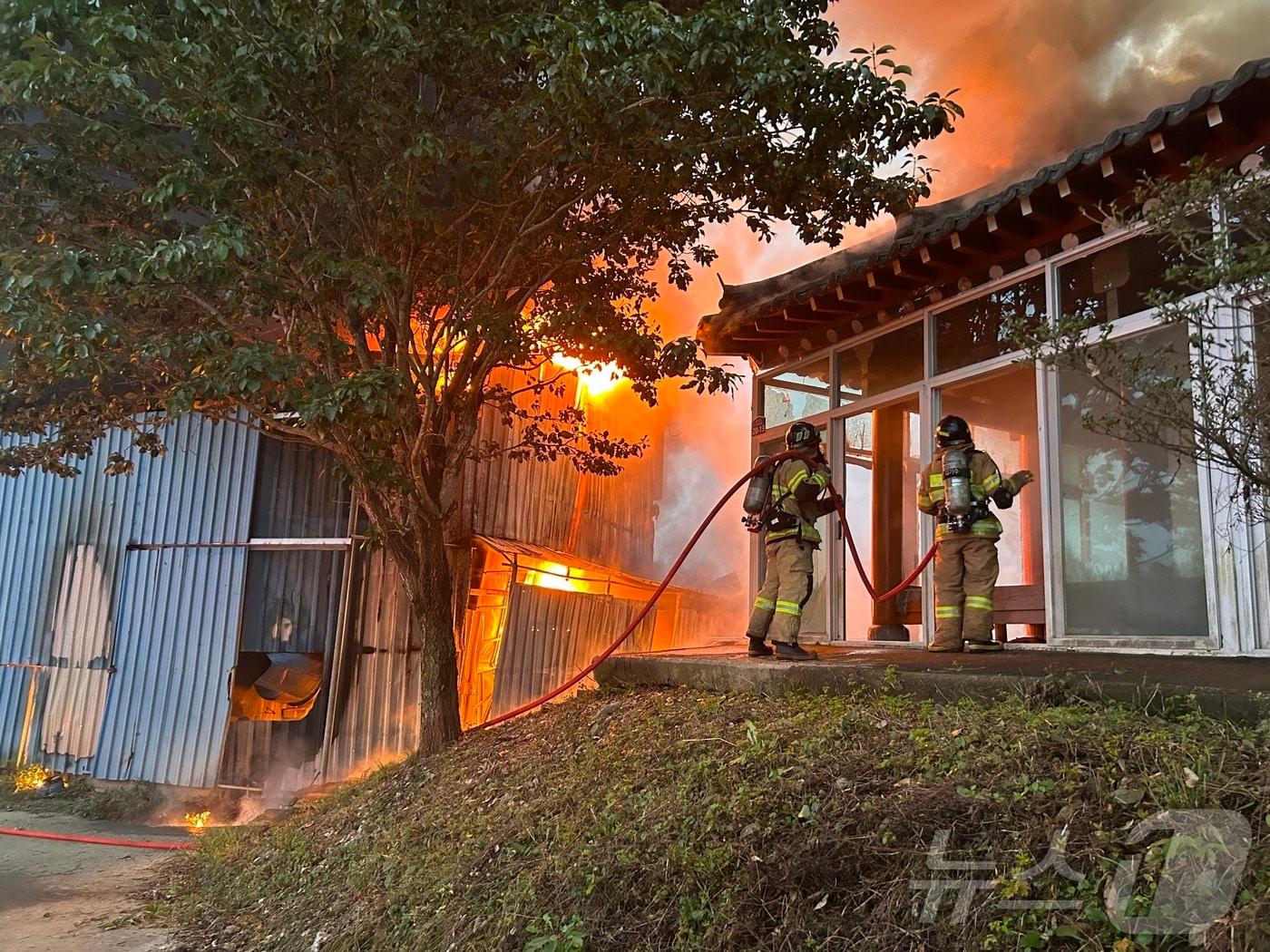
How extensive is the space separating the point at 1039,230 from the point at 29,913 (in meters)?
9.01

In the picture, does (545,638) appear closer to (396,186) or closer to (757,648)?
(757,648)

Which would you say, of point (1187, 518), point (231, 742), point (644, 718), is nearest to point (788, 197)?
point (1187, 518)

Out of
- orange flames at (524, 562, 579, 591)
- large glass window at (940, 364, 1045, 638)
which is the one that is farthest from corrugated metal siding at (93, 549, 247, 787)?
large glass window at (940, 364, 1045, 638)

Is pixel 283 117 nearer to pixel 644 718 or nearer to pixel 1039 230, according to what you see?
pixel 644 718

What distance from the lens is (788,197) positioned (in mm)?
6988

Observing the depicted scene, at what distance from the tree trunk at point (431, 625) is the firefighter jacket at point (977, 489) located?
4.02 metres

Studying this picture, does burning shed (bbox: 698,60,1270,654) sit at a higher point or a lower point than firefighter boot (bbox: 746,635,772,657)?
higher

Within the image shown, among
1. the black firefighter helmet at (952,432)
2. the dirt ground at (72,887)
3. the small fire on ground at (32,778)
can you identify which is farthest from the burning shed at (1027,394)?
the small fire on ground at (32,778)

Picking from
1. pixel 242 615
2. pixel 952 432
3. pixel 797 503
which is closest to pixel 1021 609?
pixel 952 432

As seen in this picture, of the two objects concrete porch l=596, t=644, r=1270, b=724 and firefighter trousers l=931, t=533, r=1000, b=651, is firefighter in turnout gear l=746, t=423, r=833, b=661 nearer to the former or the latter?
concrete porch l=596, t=644, r=1270, b=724

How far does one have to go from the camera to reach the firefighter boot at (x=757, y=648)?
6817 millimetres

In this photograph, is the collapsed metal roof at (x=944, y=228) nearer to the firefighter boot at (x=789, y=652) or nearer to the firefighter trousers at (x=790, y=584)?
the firefighter trousers at (x=790, y=584)

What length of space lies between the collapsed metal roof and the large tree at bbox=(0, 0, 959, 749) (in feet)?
2.17

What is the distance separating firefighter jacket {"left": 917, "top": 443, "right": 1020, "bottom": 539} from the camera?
6.24 m
